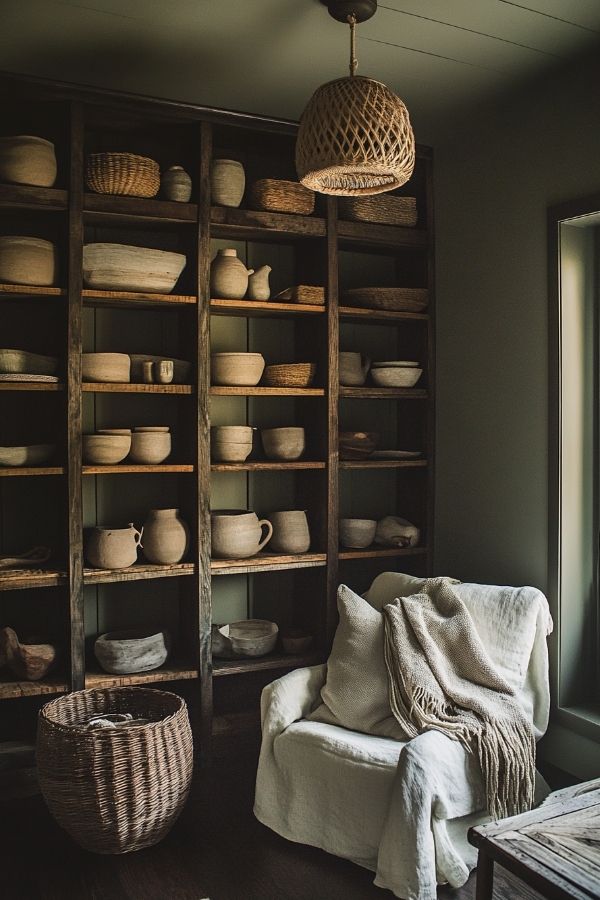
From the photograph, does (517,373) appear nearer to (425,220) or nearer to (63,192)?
(425,220)

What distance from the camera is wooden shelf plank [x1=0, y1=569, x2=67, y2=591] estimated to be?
2.96m

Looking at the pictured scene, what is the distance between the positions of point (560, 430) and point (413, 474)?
0.87m

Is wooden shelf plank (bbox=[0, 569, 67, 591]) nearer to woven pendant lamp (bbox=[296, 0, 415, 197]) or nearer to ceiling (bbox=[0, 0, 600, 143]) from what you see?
woven pendant lamp (bbox=[296, 0, 415, 197])

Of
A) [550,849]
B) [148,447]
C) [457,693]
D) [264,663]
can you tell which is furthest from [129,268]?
[550,849]

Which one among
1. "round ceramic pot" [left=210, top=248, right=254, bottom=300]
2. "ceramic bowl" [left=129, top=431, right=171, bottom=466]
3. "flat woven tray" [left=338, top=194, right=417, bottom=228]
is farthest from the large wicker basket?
"flat woven tray" [left=338, top=194, right=417, bottom=228]

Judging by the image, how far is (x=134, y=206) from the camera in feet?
10.2

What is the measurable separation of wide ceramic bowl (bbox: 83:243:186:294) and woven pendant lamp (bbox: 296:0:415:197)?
97 cm

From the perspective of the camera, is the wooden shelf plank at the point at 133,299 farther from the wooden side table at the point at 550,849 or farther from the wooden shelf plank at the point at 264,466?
the wooden side table at the point at 550,849

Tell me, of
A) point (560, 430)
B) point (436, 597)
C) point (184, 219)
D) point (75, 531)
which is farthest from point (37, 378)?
point (560, 430)

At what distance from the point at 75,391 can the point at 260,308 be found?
814 millimetres

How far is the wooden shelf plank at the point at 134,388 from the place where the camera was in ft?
10.1

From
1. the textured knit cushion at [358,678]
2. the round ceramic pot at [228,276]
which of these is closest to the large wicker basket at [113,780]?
the textured knit cushion at [358,678]

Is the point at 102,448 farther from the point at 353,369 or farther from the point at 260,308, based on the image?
the point at 353,369

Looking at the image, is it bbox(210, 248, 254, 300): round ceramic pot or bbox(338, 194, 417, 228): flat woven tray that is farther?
bbox(338, 194, 417, 228): flat woven tray
